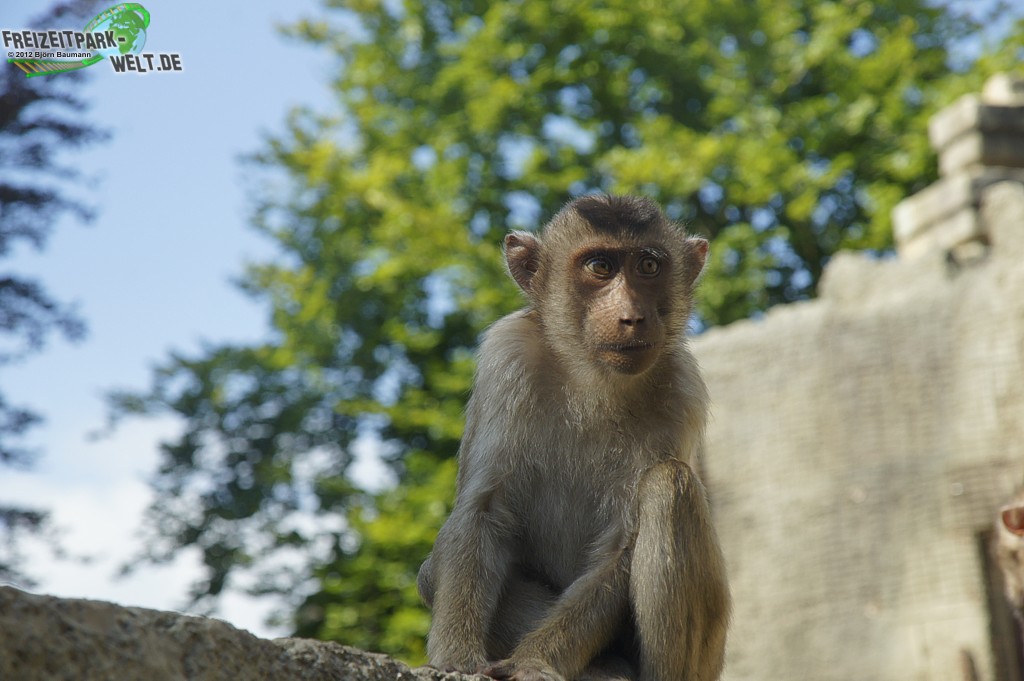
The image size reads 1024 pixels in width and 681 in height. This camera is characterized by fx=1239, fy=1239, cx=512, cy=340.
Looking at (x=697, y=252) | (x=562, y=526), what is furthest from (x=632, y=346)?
(x=697, y=252)

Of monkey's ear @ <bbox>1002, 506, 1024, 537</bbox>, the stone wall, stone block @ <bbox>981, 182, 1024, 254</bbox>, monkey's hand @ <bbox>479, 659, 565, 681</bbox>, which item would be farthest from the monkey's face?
stone block @ <bbox>981, 182, 1024, 254</bbox>

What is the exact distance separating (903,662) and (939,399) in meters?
2.17

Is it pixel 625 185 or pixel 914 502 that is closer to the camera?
pixel 914 502

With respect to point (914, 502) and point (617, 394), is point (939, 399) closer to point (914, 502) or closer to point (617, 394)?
point (914, 502)

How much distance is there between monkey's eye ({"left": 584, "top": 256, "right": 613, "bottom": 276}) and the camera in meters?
4.62

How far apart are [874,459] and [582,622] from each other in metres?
7.00

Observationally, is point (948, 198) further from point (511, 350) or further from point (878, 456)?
point (511, 350)

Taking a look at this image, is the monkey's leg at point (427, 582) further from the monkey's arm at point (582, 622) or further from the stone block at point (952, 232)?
the stone block at point (952, 232)

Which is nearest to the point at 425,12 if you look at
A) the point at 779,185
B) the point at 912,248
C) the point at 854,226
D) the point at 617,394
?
the point at 779,185

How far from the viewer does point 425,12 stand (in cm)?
1794

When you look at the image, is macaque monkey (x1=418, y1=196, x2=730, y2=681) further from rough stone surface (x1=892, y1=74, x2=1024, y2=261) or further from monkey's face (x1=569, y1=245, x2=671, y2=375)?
rough stone surface (x1=892, y1=74, x2=1024, y2=261)

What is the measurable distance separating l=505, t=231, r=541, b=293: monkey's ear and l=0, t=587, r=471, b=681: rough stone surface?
2.24 meters

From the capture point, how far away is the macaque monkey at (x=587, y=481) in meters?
4.04

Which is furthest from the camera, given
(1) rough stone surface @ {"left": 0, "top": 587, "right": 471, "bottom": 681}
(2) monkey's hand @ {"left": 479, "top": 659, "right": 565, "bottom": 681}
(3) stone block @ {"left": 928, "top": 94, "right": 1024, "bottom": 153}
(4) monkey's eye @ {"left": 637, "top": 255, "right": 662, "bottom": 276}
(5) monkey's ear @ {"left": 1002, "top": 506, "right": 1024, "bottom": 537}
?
(3) stone block @ {"left": 928, "top": 94, "right": 1024, "bottom": 153}
